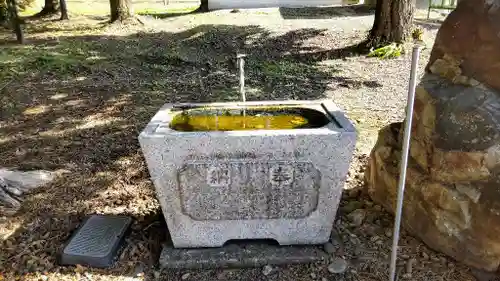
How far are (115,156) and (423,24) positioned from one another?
7900 mm

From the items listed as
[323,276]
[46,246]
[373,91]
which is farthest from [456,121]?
[373,91]

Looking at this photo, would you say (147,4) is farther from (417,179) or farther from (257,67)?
(417,179)

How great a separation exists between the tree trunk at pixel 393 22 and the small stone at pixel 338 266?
5748 mm

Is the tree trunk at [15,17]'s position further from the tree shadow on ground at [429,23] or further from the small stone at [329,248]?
the tree shadow on ground at [429,23]

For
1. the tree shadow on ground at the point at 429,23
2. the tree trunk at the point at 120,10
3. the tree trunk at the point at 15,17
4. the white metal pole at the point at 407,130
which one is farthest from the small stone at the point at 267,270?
the tree trunk at the point at 120,10

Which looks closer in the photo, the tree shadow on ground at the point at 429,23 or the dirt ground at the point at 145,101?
the dirt ground at the point at 145,101

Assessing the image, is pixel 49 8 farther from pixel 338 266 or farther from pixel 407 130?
pixel 407 130

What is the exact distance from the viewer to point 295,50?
26.4 ft

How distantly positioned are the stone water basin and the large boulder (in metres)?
0.51

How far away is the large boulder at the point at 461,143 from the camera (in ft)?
7.61

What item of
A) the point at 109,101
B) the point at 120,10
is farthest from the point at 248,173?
the point at 120,10

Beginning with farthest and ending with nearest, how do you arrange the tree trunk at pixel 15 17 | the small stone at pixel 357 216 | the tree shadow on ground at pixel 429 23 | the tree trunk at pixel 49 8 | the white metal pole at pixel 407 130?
the tree trunk at pixel 49 8 → the tree shadow on ground at pixel 429 23 → the tree trunk at pixel 15 17 → the small stone at pixel 357 216 → the white metal pole at pixel 407 130

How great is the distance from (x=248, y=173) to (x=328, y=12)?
10.2 m

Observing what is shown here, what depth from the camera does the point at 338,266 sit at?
255 centimetres
